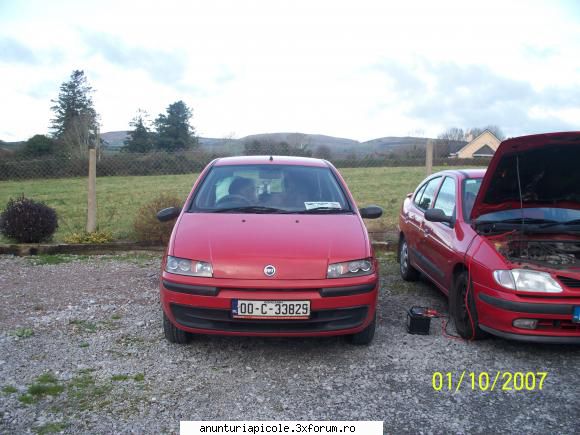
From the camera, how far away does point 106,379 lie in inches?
132

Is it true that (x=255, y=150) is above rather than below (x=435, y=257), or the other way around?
above

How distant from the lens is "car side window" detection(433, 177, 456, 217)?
5.04 meters

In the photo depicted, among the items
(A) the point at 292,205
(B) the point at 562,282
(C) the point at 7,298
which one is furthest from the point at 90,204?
(B) the point at 562,282

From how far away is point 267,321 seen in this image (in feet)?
11.3

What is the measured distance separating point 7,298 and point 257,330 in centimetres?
329

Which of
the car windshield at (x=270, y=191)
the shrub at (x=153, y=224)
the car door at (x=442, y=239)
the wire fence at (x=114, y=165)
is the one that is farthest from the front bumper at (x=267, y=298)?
the wire fence at (x=114, y=165)

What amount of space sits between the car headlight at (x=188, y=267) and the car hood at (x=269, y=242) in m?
0.04

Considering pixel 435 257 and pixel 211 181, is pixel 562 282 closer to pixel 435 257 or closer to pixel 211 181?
pixel 435 257

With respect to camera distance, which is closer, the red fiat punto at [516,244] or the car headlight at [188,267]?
the car headlight at [188,267]

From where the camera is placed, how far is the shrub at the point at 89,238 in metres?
7.80

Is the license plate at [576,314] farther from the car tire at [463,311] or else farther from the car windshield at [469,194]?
the car windshield at [469,194]

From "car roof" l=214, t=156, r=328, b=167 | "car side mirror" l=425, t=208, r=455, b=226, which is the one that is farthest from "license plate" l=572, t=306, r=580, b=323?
"car roof" l=214, t=156, r=328, b=167

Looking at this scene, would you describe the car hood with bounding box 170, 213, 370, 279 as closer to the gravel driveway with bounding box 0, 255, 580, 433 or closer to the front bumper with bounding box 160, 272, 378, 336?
the front bumper with bounding box 160, 272, 378, 336

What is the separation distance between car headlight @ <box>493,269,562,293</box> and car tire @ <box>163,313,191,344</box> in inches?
97.8
